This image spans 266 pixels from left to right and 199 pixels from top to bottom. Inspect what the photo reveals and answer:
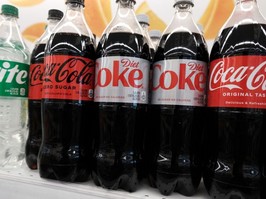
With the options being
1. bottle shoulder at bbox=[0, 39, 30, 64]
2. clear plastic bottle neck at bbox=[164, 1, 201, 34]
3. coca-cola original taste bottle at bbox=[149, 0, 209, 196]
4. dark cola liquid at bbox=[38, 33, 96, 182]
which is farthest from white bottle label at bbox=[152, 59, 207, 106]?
bottle shoulder at bbox=[0, 39, 30, 64]

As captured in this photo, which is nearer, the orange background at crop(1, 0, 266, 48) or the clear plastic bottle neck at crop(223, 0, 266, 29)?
the clear plastic bottle neck at crop(223, 0, 266, 29)

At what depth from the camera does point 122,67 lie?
2.05 ft

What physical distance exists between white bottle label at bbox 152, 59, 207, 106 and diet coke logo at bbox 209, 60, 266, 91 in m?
0.06

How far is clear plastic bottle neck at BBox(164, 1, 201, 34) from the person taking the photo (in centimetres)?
67

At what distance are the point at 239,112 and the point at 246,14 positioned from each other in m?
0.25

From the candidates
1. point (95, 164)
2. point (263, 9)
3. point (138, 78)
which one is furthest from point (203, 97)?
point (263, 9)

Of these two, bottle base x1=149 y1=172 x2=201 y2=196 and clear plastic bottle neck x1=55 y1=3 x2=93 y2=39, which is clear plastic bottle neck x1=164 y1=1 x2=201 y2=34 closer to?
clear plastic bottle neck x1=55 y1=3 x2=93 y2=39

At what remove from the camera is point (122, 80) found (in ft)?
2.04

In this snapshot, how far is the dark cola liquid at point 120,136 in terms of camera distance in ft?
2.04

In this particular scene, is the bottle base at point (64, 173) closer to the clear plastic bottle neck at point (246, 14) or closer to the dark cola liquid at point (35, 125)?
the dark cola liquid at point (35, 125)

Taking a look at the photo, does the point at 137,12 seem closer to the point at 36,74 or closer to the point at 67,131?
the point at 36,74

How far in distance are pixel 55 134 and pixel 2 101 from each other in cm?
35

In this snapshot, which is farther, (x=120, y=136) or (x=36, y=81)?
(x=36, y=81)

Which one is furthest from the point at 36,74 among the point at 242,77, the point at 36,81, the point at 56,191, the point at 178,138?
the point at 242,77
